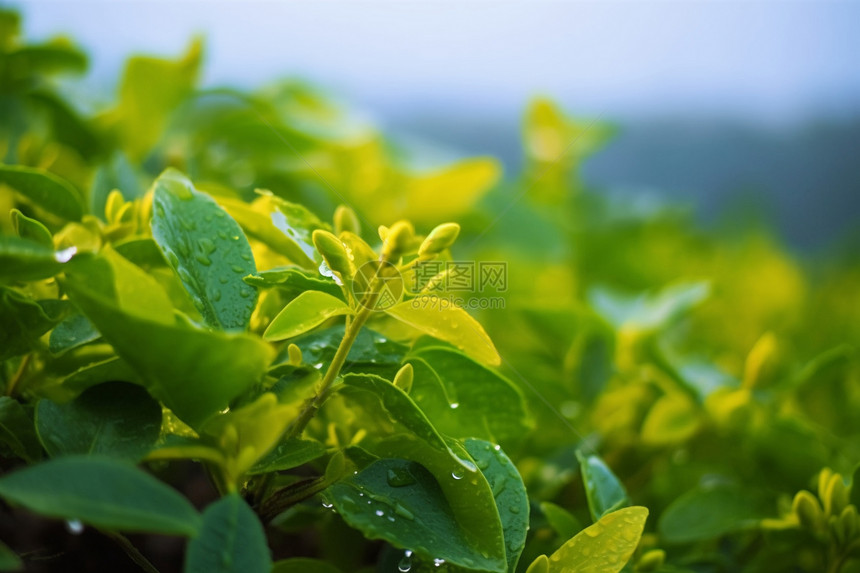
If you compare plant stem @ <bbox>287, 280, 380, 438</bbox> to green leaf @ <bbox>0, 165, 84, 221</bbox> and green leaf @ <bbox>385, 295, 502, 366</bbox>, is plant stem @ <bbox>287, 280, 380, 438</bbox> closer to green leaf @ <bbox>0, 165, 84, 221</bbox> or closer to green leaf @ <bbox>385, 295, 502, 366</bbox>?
green leaf @ <bbox>385, 295, 502, 366</bbox>

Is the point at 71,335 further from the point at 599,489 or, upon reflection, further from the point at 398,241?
the point at 599,489

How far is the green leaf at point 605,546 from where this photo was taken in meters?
0.40

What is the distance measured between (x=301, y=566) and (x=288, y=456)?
4.1 inches

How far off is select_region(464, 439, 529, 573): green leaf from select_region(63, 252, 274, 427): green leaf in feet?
0.50

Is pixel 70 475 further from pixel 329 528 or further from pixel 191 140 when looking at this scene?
pixel 191 140

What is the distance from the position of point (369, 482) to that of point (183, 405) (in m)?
0.11

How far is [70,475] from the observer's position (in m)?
0.29

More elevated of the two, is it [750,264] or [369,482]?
[369,482]

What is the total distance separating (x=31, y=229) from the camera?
440 millimetres

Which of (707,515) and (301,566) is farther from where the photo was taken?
(707,515)

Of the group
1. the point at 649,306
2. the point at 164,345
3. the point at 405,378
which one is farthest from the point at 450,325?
the point at 649,306

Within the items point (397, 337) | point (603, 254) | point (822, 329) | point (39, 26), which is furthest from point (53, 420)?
point (822, 329)

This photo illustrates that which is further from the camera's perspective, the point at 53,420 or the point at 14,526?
the point at 14,526

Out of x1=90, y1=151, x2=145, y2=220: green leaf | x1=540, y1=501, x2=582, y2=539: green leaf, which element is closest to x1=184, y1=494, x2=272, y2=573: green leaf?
x1=540, y1=501, x2=582, y2=539: green leaf
